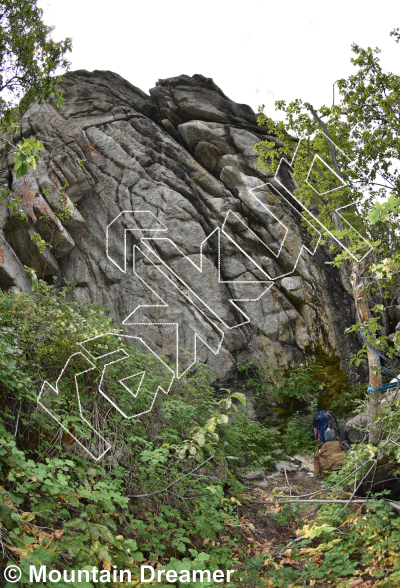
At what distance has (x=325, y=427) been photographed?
805cm

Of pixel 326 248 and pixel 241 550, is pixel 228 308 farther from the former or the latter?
pixel 241 550

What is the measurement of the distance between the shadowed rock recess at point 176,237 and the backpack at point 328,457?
380 centimetres

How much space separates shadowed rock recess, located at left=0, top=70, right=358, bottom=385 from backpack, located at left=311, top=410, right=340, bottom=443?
2.73 metres

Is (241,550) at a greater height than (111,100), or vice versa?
(111,100)

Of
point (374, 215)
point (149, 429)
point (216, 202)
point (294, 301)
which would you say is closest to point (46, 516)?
point (149, 429)

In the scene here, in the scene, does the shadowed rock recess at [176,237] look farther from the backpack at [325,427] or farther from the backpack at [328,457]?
the backpack at [328,457]

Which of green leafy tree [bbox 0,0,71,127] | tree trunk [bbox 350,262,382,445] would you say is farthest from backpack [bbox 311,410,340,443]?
green leafy tree [bbox 0,0,71,127]

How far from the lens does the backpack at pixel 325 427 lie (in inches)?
305

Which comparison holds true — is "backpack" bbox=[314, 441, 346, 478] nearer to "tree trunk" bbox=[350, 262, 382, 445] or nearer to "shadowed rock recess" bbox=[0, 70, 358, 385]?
"tree trunk" bbox=[350, 262, 382, 445]

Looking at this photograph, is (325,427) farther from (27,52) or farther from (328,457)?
(27,52)

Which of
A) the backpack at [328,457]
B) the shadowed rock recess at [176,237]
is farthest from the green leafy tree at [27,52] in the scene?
the backpack at [328,457]

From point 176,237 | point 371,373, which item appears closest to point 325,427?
point 371,373

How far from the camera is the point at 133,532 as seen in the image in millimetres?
3818

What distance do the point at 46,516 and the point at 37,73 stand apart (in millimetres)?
7250
